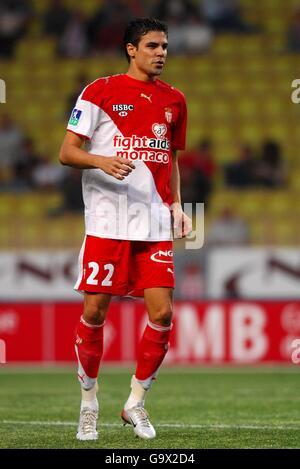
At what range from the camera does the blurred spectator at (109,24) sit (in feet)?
64.4

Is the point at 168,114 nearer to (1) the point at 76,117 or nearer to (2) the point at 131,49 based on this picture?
(2) the point at 131,49

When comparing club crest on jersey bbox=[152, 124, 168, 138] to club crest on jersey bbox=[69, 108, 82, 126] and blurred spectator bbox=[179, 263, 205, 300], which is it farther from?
blurred spectator bbox=[179, 263, 205, 300]

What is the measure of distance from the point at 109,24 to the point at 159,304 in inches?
544

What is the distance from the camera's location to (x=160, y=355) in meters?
6.55

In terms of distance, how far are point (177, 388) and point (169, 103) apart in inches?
179

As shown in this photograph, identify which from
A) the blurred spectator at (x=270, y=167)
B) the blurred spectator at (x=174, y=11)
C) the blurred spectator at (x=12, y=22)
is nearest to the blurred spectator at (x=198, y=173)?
the blurred spectator at (x=270, y=167)

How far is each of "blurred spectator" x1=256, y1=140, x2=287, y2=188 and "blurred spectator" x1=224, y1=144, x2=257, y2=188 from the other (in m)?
0.09

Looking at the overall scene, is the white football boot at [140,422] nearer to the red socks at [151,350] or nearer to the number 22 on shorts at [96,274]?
the red socks at [151,350]

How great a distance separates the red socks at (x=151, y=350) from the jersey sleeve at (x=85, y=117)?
Result: 43.4 inches

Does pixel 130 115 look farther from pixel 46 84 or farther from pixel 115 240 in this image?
pixel 46 84

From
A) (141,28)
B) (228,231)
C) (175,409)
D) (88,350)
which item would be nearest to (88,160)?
(141,28)

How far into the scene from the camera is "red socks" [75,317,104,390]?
6.46 meters

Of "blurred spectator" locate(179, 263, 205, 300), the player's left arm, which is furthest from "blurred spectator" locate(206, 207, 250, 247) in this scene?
the player's left arm
